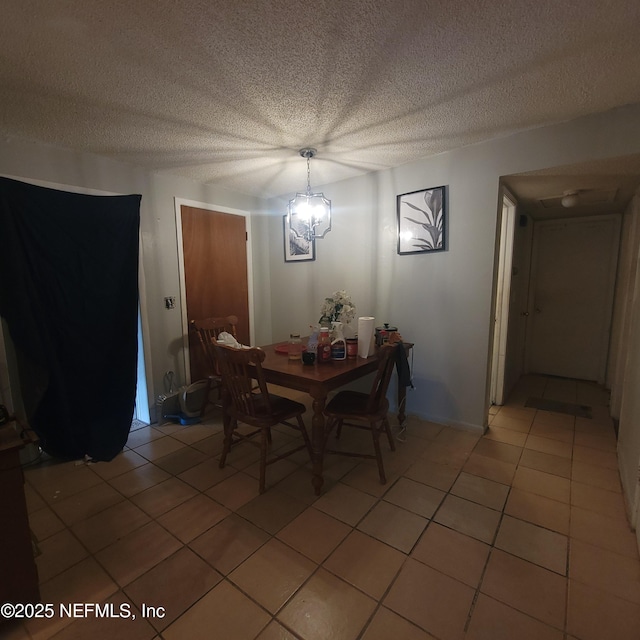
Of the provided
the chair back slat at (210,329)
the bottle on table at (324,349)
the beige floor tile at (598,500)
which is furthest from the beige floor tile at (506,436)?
the chair back slat at (210,329)

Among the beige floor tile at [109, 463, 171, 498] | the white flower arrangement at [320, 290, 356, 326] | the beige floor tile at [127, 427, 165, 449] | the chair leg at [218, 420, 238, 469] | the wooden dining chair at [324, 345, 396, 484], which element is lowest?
the beige floor tile at [127, 427, 165, 449]

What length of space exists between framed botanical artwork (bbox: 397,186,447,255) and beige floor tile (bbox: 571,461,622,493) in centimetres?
182

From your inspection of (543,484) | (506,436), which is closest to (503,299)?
(506,436)

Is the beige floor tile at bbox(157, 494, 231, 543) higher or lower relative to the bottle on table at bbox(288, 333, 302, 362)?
lower

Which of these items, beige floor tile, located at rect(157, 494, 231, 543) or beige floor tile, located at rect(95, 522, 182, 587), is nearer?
beige floor tile, located at rect(95, 522, 182, 587)

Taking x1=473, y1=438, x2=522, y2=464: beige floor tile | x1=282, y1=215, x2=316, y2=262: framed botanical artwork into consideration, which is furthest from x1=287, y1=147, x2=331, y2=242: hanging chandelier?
x1=473, y1=438, x2=522, y2=464: beige floor tile

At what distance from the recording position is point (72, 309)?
7.52 feet

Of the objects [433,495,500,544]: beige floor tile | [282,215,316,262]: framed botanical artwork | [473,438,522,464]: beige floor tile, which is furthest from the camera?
[282,215,316,262]: framed botanical artwork

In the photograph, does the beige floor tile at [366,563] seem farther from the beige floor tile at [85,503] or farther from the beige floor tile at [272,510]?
the beige floor tile at [85,503]

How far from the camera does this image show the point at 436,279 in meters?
2.73

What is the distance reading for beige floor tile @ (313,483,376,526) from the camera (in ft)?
5.76

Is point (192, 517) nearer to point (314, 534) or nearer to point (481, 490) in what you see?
point (314, 534)

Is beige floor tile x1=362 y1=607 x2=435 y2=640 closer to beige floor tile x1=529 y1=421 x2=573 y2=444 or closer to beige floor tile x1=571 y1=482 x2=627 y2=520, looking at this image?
beige floor tile x1=571 y1=482 x2=627 y2=520

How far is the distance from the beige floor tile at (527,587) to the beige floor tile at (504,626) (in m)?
0.03
